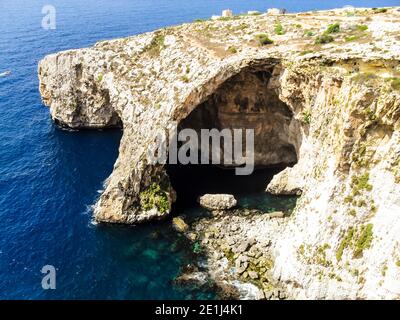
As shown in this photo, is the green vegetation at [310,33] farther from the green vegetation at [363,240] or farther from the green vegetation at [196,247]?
the green vegetation at [196,247]

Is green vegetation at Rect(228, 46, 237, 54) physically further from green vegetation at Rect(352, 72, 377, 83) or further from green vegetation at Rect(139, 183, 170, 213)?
green vegetation at Rect(352, 72, 377, 83)

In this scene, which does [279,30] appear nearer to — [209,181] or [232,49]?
[232,49]

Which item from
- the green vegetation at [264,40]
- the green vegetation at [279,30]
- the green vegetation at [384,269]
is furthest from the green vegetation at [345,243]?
the green vegetation at [279,30]

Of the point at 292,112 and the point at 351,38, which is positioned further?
the point at 292,112


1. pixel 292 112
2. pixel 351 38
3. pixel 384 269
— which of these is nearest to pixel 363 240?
pixel 384 269

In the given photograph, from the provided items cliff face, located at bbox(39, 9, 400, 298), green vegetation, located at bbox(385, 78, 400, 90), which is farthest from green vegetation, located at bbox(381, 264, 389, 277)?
green vegetation, located at bbox(385, 78, 400, 90)
